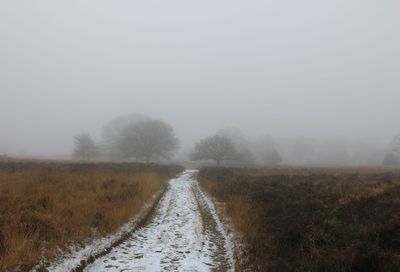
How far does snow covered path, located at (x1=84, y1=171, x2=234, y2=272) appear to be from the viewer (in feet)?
25.6

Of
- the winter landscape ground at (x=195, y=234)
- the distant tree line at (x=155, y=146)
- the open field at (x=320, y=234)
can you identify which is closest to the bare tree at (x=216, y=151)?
the distant tree line at (x=155, y=146)

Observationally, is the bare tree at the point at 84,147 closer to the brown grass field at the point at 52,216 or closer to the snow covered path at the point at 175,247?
the brown grass field at the point at 52,216

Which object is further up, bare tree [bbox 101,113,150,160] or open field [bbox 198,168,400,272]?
bare tree [bbox 101,113,150,160]

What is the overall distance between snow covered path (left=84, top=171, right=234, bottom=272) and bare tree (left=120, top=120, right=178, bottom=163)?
1970 inches

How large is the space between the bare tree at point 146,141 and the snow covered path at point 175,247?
164 ft

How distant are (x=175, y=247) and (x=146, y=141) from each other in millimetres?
55430

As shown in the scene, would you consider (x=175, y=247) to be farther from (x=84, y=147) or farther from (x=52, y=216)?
(x=84, y=147)

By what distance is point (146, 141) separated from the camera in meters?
63.8

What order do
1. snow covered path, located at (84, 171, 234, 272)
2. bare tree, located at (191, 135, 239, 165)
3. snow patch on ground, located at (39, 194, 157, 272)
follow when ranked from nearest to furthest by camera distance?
1. snow patch on ground, located at (39, 194, 157, 272)
2. snow covered path, located at (84, 171, 234, 272)
3. bare tree, located at (191, 135, 239, 165)

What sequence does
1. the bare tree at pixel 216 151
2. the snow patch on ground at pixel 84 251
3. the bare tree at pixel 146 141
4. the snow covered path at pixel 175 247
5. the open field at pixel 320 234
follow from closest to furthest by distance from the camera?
the open field at pixel 320 234, the snow patch on ground at pixel 84 251, the snow covered path at pixel 175 247, the bare tree at pixel 146 141, the bare tree at pixel 216 151

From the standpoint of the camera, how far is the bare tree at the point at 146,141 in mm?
63875

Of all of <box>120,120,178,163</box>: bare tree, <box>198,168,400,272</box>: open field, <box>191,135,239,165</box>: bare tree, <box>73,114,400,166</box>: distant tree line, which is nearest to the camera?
<box>198,168,400,272</box>: open field

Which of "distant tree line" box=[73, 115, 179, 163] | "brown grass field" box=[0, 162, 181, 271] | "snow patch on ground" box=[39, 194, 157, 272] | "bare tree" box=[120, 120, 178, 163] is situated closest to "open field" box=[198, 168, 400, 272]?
"snow patch on ground" box=[39, 194, 157, 272]

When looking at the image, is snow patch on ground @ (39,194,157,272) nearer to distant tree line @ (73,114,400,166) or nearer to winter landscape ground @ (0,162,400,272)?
winter landscape ground @ (0,162,400,272)
